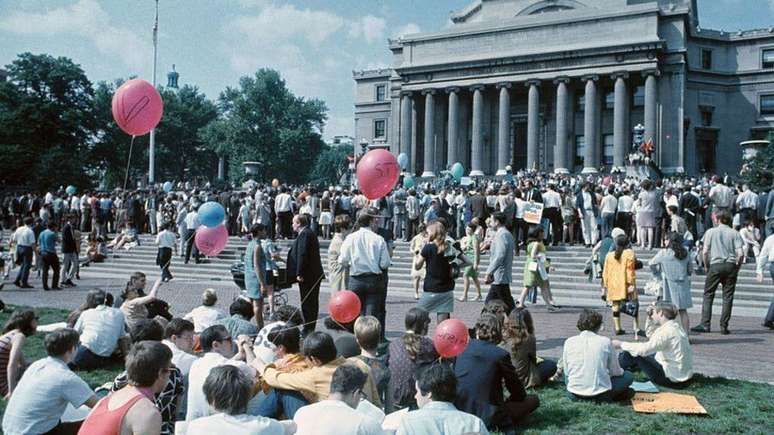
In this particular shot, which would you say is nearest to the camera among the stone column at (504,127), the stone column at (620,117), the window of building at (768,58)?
the stone column at (620,117)

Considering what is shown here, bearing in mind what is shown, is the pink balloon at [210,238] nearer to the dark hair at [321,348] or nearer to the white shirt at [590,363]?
the dark hair at [321,348]

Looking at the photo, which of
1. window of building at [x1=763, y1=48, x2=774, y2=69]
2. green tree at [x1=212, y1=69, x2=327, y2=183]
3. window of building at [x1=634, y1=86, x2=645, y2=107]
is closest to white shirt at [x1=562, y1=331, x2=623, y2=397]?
window of building at [x1=634, y1=86, x2=645, y2=107]

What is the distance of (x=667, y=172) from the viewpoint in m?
50.4

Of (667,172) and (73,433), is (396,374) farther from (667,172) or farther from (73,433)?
(667,172)

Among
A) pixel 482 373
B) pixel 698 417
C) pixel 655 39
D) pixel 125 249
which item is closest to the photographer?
pixel 482 373

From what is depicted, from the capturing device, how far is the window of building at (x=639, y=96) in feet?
180

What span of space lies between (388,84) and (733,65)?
34.5 m

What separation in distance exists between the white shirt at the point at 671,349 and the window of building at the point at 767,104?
58448 mm

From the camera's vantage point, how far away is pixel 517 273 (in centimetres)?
1970

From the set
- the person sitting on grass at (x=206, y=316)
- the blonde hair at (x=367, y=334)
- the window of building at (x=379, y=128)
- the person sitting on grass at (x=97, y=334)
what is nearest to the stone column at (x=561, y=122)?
the window of building at (x=379, y=128)

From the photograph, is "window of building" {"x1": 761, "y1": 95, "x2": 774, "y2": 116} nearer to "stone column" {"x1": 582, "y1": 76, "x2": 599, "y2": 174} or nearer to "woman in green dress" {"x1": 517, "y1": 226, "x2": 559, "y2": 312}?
"stone column" {"x1": 582, "y1": 76, "x2": 599, "y2": 174}

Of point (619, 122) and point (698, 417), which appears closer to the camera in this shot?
point (698, 417)

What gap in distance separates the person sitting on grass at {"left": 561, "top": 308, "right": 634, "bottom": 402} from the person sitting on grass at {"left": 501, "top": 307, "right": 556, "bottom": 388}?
47 cm

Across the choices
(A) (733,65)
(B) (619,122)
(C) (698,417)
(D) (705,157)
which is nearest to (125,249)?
(C) (698,417)
